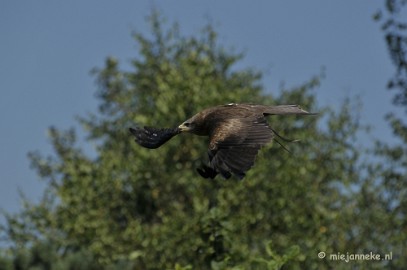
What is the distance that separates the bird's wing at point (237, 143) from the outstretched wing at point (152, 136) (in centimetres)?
132

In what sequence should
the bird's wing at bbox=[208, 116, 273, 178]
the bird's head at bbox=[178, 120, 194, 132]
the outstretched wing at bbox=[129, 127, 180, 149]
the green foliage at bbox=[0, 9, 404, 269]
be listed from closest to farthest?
the bird's wing at bbox=[208, 116, 273, 178] < the bird's head at bbox=[178, 120, 194, 132] < the outstretched wing at bbox=[129, 127, 180, 149] < the green foliage at bbox=[0, 9, 404, 269]

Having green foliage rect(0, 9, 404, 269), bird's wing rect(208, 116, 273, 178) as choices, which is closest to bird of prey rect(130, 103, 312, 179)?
bird's wing rect(208, 116, 273, 178)

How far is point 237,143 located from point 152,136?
8.07ft

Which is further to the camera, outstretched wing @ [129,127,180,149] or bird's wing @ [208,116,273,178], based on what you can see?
outstretched wing @ [129,127,180,149]

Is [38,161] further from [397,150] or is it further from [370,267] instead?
[370,267]

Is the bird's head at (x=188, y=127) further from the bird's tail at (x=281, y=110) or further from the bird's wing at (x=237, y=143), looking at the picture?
the bird's tail at (x=281, y=110)

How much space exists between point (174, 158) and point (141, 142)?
69.1 feet

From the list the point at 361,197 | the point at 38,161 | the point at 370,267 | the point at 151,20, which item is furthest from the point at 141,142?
the point at 38,161

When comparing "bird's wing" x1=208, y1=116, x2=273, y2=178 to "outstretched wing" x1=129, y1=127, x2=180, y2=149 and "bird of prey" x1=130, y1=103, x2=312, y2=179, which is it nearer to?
"bird of prey" x1=130, y1=103, x2=312, y2=179

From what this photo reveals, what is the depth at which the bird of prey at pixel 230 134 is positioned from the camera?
46.1ft

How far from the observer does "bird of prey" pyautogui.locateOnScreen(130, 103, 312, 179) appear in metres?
→ 14.0

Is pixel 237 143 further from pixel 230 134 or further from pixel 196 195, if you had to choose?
pixel 196 195

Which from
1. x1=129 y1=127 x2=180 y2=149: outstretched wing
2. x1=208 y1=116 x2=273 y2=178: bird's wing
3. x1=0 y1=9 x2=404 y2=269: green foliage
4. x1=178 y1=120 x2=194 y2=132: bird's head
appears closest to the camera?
x1=208 y1=116 x2=273 y2=178: bird's wing

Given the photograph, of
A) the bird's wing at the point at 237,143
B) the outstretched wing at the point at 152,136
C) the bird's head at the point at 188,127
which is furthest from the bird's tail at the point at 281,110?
the outstretched wing at the point at 152,136
